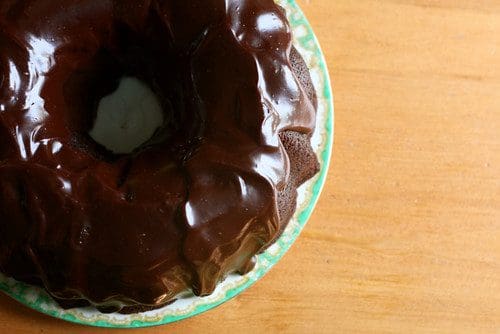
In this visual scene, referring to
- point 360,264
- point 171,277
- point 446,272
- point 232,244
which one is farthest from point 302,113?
point 446,272

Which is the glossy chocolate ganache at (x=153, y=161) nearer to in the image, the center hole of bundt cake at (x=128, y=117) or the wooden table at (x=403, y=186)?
the center hole of bundt cake at (x=128, y=117)

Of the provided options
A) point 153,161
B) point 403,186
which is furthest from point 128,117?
point 403,186

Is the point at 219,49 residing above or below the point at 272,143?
above

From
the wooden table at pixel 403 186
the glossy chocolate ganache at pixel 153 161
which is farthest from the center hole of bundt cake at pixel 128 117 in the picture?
the wooden table at pixel 403 186

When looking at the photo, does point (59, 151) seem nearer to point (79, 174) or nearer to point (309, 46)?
point (79, 174)

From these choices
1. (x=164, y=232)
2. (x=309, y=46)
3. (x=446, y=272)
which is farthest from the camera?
(x=446, y=272)
